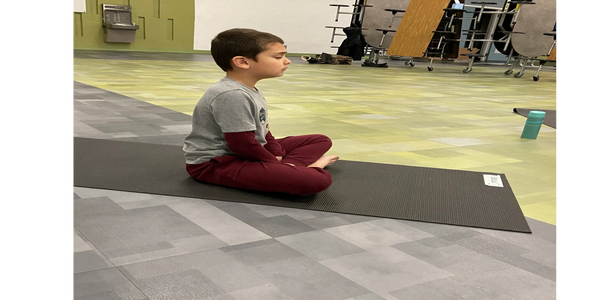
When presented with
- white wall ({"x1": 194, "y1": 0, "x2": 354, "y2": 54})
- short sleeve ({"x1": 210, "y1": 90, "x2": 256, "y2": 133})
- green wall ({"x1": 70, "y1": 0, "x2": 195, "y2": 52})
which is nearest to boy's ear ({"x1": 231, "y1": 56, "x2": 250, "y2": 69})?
short sleeve ({"x1": 210, "y1": 90, "x2": 256, "y2": 133})

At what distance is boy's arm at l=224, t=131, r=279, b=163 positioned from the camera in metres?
1.89

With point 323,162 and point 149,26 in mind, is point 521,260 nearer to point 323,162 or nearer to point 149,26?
point 323,162

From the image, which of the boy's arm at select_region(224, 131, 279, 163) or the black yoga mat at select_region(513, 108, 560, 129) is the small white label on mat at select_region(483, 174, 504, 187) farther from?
the black yoga mat at select_region(513, 108, 560, 129)

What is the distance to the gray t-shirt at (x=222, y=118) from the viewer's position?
1.90m

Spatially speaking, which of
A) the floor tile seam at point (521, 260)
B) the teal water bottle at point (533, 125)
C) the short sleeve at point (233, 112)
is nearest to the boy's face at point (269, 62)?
the short sleeve at point (233, 112)

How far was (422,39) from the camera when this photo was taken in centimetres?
959

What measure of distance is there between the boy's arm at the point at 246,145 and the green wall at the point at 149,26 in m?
8.97

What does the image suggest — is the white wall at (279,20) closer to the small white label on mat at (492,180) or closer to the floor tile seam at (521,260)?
the small white label on mat at (492,180)

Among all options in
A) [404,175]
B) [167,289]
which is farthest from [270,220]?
[404,175]

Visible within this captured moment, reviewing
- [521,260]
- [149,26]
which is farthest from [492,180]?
[149,26]

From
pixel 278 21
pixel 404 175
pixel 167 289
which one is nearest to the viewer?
pixel 167 289
